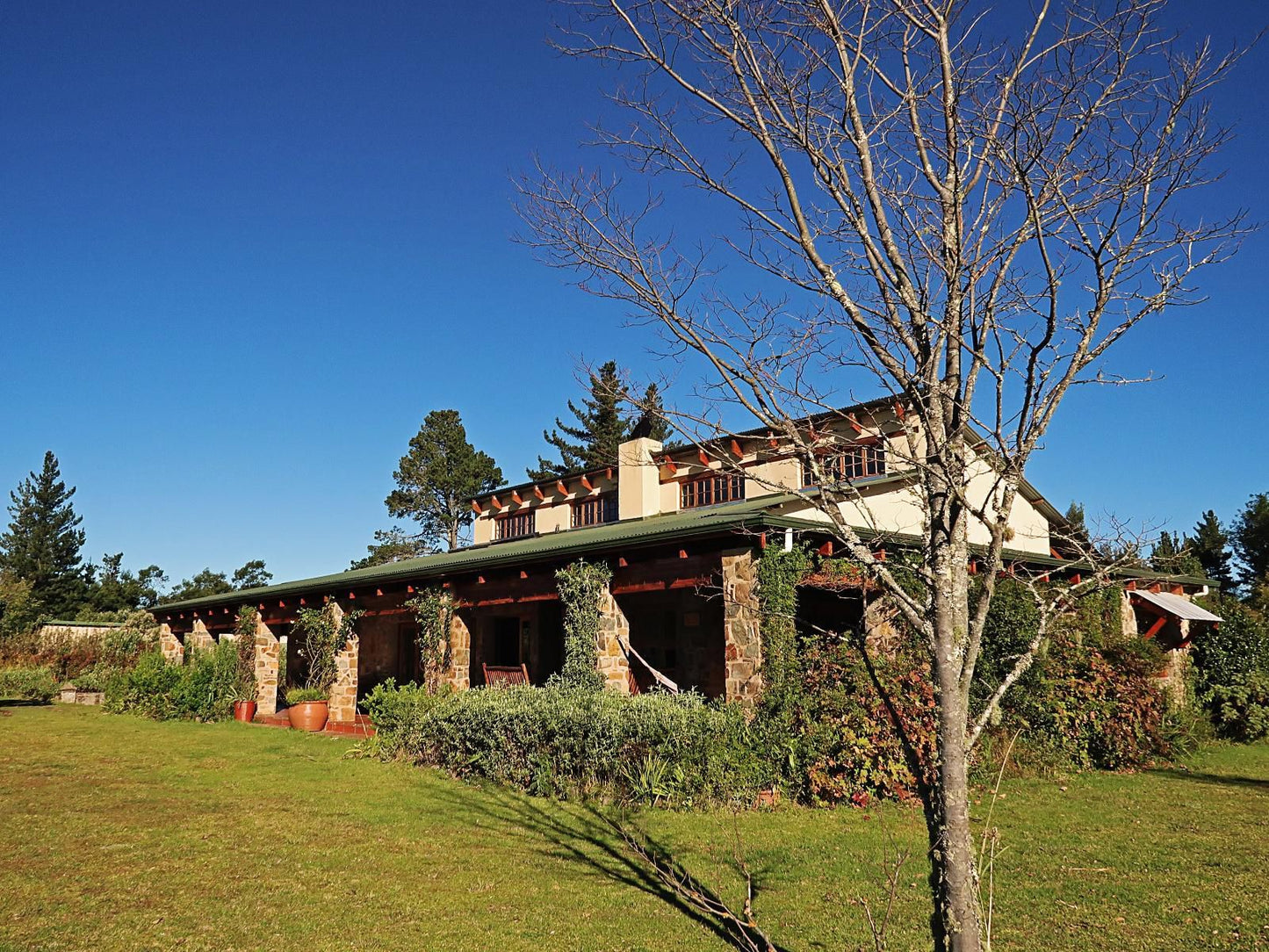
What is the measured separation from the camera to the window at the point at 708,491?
1959cm

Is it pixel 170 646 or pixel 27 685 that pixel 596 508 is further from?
pixel 27 685

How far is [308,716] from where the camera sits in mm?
18078

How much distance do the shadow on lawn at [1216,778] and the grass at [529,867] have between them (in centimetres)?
5

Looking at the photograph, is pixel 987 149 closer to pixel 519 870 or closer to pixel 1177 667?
pixel 519 870

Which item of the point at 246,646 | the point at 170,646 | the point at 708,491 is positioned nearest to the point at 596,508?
the point at 708,491

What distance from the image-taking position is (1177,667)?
657 inches

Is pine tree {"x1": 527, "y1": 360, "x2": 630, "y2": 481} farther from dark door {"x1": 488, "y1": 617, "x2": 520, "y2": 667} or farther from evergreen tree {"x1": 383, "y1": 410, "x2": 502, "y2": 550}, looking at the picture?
dark door {"x1": 488, "y1": 617, "x2": 520, "y2": 667}

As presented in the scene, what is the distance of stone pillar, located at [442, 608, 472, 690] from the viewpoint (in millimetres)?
15438

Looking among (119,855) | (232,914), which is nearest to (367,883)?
(232,914)

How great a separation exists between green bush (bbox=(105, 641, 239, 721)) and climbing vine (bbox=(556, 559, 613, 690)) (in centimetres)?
1121

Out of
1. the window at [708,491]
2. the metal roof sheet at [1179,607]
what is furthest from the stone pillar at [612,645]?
the metal roof sheet at [1179,607]

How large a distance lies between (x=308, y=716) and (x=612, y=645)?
8525 mm

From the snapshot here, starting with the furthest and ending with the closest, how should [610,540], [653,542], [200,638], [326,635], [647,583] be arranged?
[200,638]
[326,635]
[610,540]
[647,583]
[653,542]

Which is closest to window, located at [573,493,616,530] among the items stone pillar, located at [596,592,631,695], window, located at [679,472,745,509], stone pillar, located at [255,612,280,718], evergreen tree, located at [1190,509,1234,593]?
window, located at [679,472,745,509]
